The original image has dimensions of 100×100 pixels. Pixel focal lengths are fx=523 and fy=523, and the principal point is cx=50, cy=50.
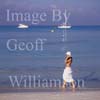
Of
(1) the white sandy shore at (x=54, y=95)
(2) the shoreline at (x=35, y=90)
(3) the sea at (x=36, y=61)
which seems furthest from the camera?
(3) the sea at (x=36, y=61)

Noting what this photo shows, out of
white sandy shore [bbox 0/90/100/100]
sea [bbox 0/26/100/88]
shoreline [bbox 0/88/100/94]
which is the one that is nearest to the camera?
white sandy shore [bbox 0/90/100/100]

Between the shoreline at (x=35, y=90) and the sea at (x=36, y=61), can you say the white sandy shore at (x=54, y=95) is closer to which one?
the shoreline at (x=35, y=90)

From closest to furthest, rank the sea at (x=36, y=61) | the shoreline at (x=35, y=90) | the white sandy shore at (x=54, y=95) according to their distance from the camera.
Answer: the white sandy shore at (x=54, y=95) → the shoreline at (x=35, y=90) → the sea at (x=36, y=61)

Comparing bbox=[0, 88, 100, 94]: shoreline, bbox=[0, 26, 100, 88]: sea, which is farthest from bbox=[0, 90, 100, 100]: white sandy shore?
bbox=[0, 26, 100, 88]: sea

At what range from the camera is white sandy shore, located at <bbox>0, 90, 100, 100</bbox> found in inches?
189

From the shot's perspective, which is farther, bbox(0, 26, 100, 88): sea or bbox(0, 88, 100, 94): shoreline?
bbox(0, 26, 100, 88): sea

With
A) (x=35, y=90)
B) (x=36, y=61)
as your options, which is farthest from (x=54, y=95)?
(x=36, y=61)

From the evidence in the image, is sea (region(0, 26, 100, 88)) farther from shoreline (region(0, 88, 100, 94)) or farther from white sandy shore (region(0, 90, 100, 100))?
white sandy shore (region(0, 90, 100, 100))

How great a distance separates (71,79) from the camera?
5.54 m

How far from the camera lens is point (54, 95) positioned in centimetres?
497

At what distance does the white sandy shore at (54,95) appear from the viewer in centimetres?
480

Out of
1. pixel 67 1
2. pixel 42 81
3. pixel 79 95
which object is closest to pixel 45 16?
pixel 67 1

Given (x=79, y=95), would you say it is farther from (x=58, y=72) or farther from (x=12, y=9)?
(x=58, y=72)

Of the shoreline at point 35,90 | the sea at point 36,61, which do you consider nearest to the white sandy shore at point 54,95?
the shoreline at point 35,90
